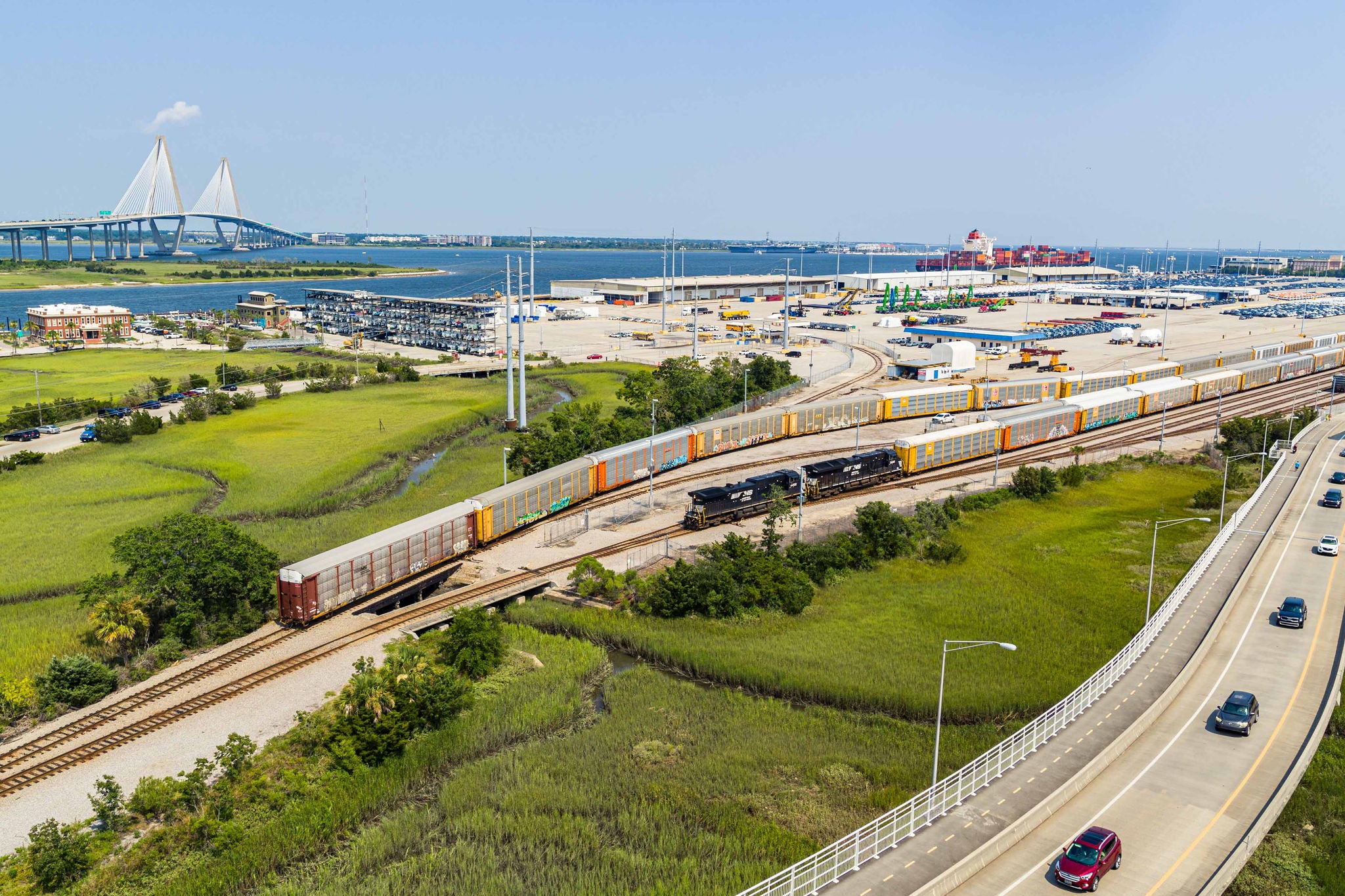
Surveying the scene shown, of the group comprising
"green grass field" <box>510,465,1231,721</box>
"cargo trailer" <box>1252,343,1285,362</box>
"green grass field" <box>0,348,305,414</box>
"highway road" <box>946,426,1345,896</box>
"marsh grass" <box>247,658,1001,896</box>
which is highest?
"cargo trailer" <box>1252,343,1285,362</box>

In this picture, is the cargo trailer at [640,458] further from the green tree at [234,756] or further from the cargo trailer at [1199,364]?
the cargo trailer at [1199,364]

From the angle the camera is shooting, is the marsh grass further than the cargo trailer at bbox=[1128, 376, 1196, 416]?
No

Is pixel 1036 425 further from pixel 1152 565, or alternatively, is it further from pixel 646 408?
pixel 1152 565

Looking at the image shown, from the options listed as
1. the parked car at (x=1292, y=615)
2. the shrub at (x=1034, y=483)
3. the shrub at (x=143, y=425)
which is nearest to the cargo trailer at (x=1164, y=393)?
the shrub at (x=1034, y=483)

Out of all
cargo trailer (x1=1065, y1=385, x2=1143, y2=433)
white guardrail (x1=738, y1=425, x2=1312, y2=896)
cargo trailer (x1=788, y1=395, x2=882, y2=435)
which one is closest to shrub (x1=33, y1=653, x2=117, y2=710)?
white guardrail (x1=738, y1=425, x2=1312, y2=896)

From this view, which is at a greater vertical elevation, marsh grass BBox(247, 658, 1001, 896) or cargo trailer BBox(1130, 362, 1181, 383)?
cargo trailer BBox(1130, 362, 1181, 383)

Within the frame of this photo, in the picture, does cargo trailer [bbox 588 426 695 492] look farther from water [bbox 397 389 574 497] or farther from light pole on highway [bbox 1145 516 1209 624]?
light pole on highway [bbox 1145 516 1209 624]

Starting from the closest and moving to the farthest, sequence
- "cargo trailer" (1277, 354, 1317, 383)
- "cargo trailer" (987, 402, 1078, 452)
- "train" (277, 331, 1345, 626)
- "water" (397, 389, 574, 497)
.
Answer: "train" (277, 331, 1345, 626) → "water" (397, 389, 574, 497) → "cargo trailer" (987, 402, 1078, 452) → "cargo trailer" (1277, 354, 1317, 383)
